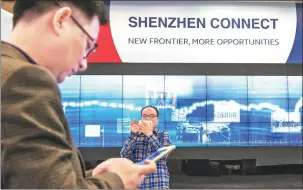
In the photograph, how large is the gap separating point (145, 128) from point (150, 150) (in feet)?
0.82

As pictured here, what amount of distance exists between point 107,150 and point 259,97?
1.27m

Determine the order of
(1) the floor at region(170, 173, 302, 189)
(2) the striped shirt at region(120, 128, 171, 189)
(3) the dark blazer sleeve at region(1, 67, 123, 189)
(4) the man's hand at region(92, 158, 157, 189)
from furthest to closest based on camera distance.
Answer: (1) the floor at region(170, 173, 302, 189), (2) the striped shirt at region(120, 128, 171, 189), (4) the man's hand at region(92, 158, 157, 189), (3) the dark blazer sleeve at region(1, 67, 123, 189)

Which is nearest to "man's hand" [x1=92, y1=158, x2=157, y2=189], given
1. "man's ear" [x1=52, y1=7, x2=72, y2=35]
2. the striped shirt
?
"man's ear" [x1=52, y1=7, x2=72, y2=35]

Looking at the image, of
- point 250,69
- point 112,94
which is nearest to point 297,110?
point 250,69

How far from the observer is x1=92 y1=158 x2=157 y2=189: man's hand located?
3.30 ft

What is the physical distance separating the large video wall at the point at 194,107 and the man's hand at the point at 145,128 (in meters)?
0.08

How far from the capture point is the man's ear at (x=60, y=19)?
3.45 ft

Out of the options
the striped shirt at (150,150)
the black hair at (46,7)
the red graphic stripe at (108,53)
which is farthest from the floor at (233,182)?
the black hair at (46,7)

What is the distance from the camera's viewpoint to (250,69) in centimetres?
267

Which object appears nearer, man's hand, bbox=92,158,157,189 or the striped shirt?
man's hand, bbox=92,158,157,189

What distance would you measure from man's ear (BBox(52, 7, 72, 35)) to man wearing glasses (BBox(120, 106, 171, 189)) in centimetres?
125

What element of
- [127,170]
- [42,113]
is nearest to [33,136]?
[42,113]

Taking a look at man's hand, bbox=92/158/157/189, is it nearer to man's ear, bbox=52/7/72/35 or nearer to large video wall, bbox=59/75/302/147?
man's ear, bbox=52/7/72/35

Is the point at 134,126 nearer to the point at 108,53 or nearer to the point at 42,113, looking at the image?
the point at 108,53
